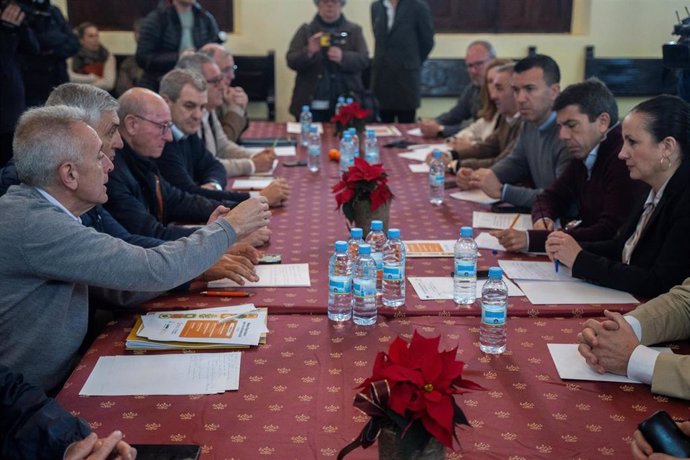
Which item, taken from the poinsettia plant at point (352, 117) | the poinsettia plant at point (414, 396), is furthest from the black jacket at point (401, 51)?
the poinsettia plant at point (414, 396)

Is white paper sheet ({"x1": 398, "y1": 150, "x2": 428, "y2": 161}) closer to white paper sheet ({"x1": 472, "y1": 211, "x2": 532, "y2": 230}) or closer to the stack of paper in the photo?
white paper sheet ({"x1": 472, "y1": 211, "x2": 532, "y2": 230})

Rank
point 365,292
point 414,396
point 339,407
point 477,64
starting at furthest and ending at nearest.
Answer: point 477,64 < point 365,292 < point 339,407 < point 414,396

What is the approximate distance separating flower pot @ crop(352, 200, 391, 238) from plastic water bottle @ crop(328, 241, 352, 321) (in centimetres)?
52

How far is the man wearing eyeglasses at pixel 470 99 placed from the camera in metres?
5.57

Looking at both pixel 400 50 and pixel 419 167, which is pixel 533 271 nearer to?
pixel 419 167

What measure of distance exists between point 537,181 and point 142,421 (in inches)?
107

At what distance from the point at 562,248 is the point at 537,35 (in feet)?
20.7

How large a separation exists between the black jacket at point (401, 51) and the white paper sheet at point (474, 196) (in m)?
3.21

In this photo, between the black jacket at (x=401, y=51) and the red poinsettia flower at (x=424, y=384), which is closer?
the red poinsettia flower at (x=424, y=384)

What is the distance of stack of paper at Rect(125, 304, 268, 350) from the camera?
6.50 ft

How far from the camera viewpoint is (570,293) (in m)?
2.36

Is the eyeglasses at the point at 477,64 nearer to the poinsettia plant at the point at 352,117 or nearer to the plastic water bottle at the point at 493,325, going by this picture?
the poinsettia plant at the point at 352,117

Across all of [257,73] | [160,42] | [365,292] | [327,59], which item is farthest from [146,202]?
[257,73]

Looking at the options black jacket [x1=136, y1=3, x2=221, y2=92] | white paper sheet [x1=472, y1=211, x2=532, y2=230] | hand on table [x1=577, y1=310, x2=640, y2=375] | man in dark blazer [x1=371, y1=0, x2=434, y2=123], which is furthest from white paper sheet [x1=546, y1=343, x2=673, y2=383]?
man in dark blazer [x1=371, y1=0, x2=434, y2=123]
